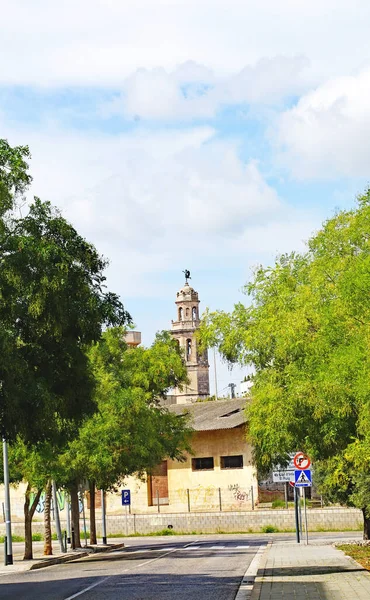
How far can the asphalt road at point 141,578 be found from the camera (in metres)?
20.5

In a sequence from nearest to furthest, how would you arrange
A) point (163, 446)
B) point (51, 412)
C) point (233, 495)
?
point (51, 412)
point (163, 446)
point (233, 495)

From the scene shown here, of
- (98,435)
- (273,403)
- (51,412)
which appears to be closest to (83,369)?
(51,412)

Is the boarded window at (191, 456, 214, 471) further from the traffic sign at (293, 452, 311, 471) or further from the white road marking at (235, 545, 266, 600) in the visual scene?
the white road marking at (235, 545, 266, 600)

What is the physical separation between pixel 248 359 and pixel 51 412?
54.3 ft

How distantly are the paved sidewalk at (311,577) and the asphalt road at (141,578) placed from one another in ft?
2.55

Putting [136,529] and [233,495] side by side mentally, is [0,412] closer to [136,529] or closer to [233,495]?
[136,529]

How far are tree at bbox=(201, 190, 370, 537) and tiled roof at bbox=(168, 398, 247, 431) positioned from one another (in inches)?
1140

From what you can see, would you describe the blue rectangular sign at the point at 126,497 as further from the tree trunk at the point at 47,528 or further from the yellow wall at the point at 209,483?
the tree trunk at the point at 47,528

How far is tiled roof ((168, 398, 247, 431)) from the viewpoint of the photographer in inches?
2739

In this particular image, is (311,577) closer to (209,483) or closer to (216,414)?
(209,483)

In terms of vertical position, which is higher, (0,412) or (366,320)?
(366,320)

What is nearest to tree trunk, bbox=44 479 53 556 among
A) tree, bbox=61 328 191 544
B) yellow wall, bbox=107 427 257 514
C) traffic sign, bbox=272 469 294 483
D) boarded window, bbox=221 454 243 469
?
tree, bbox=61 328 191 544

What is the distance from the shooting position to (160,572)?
91.4ft

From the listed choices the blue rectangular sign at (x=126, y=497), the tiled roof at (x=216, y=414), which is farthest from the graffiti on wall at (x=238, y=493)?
the blue rectangular sign at (x=126, y=497)
